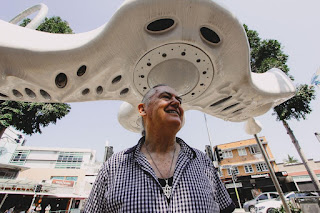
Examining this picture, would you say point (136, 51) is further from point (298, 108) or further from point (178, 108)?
point (298, 108)

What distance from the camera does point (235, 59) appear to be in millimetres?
3434

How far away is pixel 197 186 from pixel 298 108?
50.7 feet

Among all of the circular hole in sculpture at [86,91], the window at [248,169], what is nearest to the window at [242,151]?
the window at [248,169]

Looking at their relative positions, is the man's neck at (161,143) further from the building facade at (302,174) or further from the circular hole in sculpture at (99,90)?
the building facade at (302,174)

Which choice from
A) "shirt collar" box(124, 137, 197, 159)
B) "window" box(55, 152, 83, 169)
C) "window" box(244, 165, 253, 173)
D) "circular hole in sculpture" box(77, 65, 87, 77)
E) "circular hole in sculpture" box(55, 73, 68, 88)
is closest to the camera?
"shirt collar" box(124, 137, 197, 159)

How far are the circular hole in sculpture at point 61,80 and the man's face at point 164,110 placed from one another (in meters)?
2.55

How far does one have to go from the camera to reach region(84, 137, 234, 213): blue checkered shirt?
114 cm

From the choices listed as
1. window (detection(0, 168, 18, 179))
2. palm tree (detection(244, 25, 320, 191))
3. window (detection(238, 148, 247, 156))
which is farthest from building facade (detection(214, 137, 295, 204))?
window (detection(0, 168, 18, 179))

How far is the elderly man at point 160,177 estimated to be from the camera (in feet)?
3.80

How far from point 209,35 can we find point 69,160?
4136cm

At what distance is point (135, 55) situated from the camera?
3.27m

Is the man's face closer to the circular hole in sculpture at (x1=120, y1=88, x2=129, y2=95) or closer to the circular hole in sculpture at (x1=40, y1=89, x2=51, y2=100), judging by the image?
the circular hole in sculpture at (x1=120, y1=88, x2=129, y2=95)

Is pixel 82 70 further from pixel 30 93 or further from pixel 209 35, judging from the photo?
pixel 209 35

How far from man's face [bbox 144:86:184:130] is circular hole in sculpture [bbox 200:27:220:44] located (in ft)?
6.08
